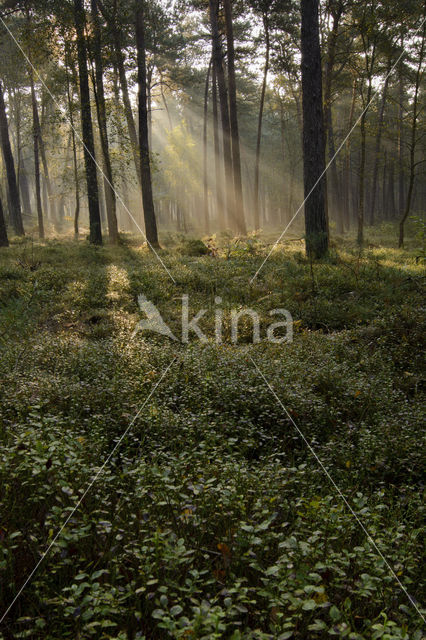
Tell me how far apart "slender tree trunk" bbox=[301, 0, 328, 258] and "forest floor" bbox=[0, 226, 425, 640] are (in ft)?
12.2

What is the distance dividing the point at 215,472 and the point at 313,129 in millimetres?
11902

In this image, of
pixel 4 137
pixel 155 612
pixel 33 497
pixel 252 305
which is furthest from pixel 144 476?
pixel 4 137

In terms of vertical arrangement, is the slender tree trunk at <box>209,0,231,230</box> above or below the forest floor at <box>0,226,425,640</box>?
above

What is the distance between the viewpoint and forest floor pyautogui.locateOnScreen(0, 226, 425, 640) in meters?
2.51

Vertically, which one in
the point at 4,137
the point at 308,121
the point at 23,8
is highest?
the point at 23,8

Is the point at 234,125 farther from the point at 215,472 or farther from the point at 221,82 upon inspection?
the point at 215,472

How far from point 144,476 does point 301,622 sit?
1.60 meters

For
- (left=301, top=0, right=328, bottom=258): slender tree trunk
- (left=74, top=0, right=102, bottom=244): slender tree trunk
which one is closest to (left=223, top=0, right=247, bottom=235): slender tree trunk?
(left=74, top=0, right=102, bottom=244): slender tree trunk

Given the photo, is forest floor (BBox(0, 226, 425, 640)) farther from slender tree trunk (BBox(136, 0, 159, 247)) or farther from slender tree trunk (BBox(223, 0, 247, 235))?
slender tree trunk (BBox(223, 0, 247, 235))

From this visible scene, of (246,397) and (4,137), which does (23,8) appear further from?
(246,397)

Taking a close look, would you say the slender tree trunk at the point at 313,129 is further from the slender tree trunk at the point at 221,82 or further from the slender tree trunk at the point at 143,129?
the slender tree trunk at the point at 221,82

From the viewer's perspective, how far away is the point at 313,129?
1322cm

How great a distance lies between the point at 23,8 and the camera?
20.5 metres

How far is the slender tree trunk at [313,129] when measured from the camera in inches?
507
